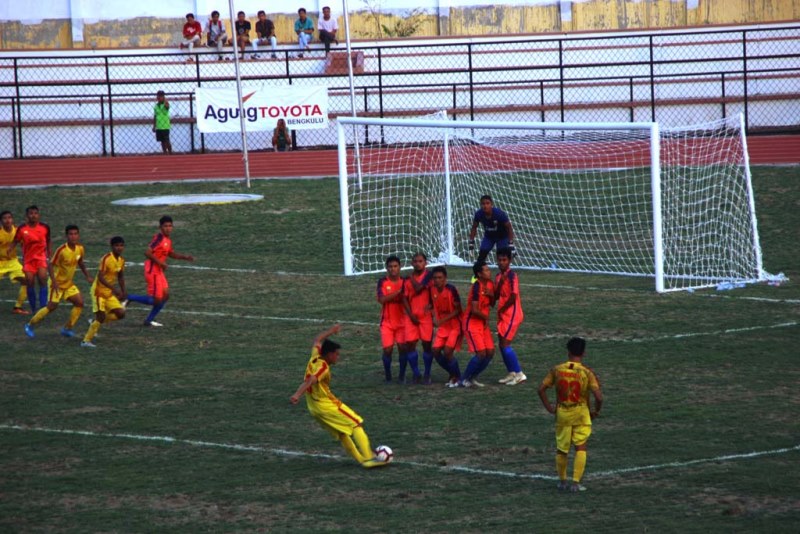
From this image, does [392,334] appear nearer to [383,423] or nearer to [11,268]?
[383,423]

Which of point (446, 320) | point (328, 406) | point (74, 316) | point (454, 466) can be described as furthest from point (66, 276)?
point (454, 466)

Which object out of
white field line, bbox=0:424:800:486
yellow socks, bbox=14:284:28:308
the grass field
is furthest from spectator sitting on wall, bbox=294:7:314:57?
white field line, bbox=0:424:800:486

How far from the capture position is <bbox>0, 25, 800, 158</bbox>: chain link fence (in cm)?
3400

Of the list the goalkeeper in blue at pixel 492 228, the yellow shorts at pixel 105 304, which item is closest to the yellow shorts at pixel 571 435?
the yellow shorts at pixel 105 304

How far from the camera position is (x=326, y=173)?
103 feet

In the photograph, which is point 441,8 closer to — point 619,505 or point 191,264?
point 191,264

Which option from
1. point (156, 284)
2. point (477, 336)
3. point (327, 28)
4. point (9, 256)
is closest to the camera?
point (477, 336)

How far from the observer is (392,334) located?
42.4ft

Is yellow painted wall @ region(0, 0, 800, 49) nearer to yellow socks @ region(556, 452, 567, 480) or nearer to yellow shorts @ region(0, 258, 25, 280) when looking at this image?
yellow shorts @ region(0, 258, 25, 280)

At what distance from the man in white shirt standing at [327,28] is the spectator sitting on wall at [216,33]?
10.0 feet

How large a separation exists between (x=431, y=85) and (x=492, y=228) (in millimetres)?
14907

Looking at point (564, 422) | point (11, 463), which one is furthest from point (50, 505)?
point (564, 422)

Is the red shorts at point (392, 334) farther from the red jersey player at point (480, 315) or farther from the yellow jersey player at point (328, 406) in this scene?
the yellow jersey player at point (328, 406)

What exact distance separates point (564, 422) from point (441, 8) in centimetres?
3197
